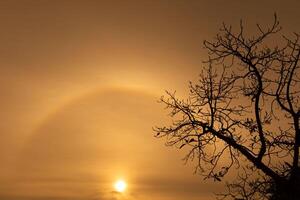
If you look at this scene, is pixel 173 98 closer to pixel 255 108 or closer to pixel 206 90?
pixel 206 90

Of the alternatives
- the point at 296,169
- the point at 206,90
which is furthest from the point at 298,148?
the point at 206,90

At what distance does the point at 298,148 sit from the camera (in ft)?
58.3

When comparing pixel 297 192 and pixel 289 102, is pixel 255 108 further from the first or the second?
pixel 297 192

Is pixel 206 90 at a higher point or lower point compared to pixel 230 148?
higher

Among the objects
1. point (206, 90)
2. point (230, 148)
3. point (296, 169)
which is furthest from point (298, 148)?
point (206, 90)

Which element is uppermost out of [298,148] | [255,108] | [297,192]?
[255,108]

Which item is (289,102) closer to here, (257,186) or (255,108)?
(255,108)

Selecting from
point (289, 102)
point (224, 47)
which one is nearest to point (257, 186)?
point (289, 102)

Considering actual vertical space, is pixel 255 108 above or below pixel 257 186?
above

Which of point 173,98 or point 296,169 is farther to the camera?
point 173,98

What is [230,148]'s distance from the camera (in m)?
18.2

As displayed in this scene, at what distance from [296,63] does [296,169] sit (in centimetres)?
304

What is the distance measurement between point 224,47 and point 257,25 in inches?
54.4

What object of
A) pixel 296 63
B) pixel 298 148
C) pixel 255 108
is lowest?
pixel 298 148
